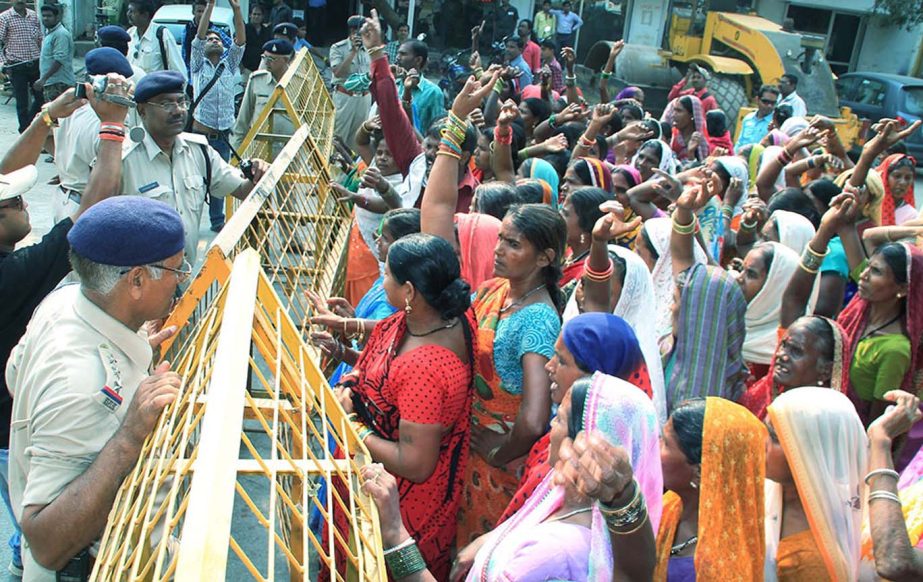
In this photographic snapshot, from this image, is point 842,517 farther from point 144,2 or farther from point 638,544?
point 144,2

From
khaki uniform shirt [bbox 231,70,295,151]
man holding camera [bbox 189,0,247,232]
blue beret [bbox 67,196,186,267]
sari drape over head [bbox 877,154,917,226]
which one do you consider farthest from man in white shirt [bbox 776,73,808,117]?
blue beret [bbox 67,196,186,267]

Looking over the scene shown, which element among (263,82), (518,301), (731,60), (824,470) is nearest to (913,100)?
(731,60)

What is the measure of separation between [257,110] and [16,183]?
4.48 metres

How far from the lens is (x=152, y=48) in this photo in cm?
730

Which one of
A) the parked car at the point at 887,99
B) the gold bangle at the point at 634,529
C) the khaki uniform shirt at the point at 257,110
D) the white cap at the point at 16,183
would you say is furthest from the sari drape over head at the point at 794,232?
the parked car at the point at 887,99

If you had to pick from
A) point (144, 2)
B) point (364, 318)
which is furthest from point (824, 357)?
point (144, 2)

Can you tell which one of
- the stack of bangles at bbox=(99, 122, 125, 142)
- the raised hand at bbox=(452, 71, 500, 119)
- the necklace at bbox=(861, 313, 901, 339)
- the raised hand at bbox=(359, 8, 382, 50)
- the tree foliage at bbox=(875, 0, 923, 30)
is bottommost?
the necklace at bbox=(861, 313, 901, 339)

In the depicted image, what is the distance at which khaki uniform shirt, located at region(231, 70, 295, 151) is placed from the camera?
6349 mm

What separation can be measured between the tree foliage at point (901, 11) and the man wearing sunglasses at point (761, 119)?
14.9 m

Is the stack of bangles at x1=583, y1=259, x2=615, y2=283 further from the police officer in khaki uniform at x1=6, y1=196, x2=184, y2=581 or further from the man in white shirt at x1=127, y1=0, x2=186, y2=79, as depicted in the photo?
the man in white shirt at x1=127, y1=0, x2=186, y2=79

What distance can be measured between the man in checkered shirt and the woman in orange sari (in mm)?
9706

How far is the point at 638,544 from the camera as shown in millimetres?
1684

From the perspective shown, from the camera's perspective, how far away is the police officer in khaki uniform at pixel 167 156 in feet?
12.0

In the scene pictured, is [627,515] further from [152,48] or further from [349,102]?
[152,48]
